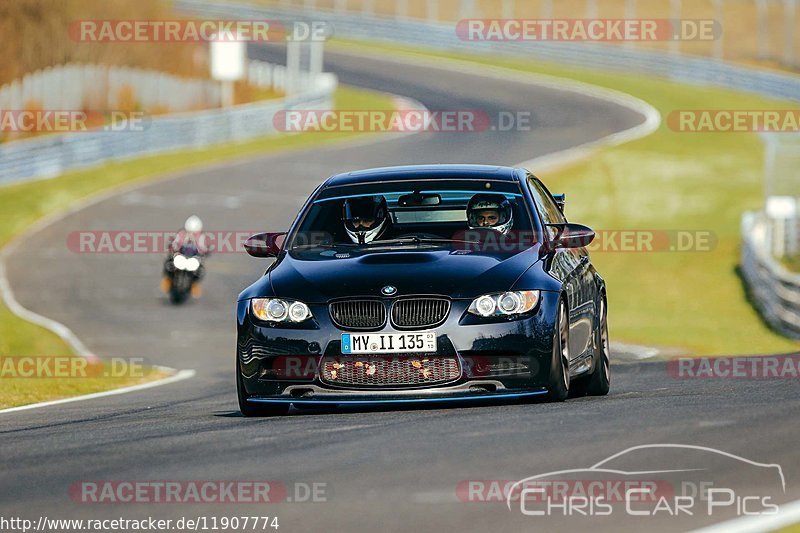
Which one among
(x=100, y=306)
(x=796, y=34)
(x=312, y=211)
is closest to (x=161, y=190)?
(x=100, y=306)

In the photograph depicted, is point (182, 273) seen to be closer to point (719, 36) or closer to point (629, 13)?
point (629, 13)

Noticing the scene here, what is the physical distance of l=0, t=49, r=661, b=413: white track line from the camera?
73.4 feet

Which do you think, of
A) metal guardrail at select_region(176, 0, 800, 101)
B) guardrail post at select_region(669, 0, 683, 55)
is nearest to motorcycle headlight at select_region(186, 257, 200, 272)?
metal guardrail at select_region(176, 0, 800, 101)

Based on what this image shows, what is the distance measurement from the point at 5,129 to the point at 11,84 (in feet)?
4.36

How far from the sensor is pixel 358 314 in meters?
9.52

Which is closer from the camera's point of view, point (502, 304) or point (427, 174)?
point (502, 304)

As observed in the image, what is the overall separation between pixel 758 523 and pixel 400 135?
141 ft

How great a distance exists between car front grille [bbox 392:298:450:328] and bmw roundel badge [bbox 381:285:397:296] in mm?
63

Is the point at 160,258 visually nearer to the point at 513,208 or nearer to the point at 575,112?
the point at 513,208

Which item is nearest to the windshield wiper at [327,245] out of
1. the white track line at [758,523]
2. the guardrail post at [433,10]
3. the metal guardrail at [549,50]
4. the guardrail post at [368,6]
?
the white track line at [758,523]

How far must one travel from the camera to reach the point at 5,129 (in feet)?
148

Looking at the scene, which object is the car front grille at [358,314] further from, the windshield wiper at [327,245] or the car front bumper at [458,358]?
the windshield wiper at [327,245]

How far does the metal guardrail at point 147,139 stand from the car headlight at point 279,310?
2903 cm

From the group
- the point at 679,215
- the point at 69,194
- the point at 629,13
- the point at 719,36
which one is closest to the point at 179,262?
the point at 69,194
